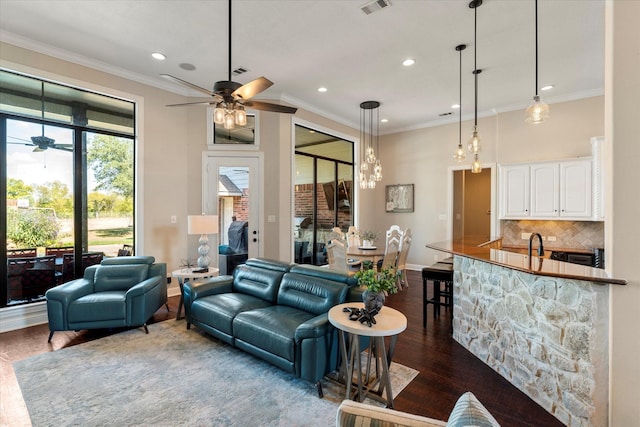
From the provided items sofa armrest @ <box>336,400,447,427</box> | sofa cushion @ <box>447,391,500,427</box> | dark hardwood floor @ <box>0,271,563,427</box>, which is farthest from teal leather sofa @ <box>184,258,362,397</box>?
sofa cushion @ <box>447,391,500,427</box>

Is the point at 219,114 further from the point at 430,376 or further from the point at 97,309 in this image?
the point at 430,376

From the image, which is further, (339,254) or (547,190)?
(547,190)

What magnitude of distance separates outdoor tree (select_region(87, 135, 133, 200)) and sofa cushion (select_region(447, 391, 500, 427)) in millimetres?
5166

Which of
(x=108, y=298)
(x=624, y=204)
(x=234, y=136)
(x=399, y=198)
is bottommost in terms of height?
(x=108, y=298)

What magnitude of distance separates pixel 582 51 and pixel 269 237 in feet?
17.2

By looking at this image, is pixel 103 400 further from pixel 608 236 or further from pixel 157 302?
pixel 608 236

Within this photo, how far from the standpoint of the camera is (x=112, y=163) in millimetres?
4547

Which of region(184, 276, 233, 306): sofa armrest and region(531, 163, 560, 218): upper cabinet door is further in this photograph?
region(531, 163, 560, 218): upper cabinet door

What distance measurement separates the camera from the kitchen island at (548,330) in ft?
6.20

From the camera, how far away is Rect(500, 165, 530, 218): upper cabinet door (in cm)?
540

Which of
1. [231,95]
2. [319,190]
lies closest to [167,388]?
[231,95]

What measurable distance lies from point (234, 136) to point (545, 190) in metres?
5.60

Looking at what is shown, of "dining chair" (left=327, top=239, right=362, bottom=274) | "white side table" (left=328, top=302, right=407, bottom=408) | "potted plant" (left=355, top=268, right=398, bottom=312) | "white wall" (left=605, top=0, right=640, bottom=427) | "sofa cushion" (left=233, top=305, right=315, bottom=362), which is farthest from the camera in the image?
"dining chair" (left=327, top=239, right=362, bottom=274)

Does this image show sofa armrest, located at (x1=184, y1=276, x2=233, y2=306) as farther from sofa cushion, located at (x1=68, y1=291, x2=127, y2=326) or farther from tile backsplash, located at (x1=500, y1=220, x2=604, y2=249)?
tile backsplash, located at (x1=500, y1=220, x2=604, y2=249)
